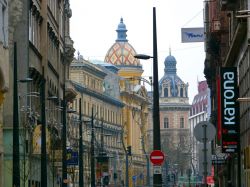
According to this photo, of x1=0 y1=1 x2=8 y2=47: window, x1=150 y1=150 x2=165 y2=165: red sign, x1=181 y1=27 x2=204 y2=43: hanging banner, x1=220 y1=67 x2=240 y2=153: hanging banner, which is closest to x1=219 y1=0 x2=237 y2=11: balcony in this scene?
x1=220 y1=67 x2=240 y2=153: hanging banner

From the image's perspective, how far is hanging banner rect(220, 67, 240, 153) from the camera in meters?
Result: 52.8

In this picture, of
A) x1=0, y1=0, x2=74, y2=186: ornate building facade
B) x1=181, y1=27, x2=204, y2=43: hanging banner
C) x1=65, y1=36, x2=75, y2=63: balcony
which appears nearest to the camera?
x1=0, y1=0, x2=74, y2=186: ornate building facade

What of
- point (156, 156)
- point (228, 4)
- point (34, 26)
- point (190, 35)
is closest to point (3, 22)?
point (228, 4)

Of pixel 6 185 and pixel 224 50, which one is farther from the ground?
pixel 224 50

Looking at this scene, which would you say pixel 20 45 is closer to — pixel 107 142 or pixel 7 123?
pixel 7 123

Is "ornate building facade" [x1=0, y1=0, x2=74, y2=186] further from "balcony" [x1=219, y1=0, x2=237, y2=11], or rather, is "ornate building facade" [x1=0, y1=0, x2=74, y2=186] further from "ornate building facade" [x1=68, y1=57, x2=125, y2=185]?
"ornate building facade" [x1=68, y1=57, x2=125, y2=185]

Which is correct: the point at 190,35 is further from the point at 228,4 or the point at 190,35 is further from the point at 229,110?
the point at 228,4

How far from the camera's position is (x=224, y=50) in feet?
233

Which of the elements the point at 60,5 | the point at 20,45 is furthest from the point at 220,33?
the point at 60,5

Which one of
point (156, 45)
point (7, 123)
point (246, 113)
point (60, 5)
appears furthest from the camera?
point (60, 5)

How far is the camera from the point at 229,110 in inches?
2122

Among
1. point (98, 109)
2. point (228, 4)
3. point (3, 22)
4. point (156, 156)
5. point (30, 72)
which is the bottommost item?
point (156, 156)

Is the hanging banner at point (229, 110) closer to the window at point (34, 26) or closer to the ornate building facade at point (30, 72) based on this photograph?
the ornate building facade at point (30, 72)

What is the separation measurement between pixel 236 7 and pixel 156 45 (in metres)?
11.7
